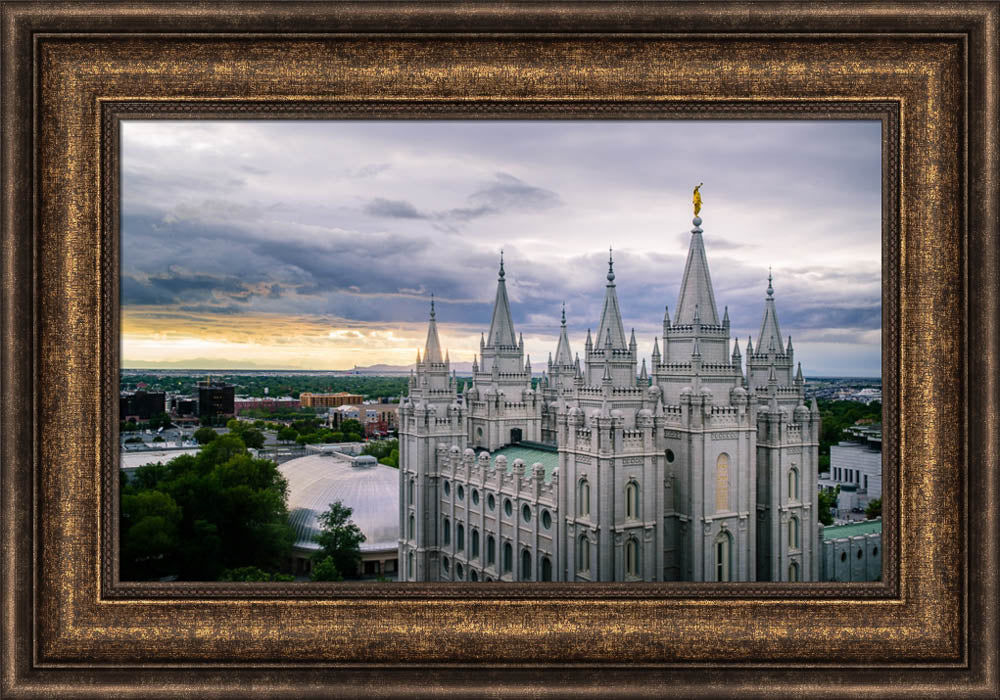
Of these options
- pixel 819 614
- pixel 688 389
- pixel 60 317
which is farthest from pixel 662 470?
pixel 60 317

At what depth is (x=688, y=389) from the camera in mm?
16938

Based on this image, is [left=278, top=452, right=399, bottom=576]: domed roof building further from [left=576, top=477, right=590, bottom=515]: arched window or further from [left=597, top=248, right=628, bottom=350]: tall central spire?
[left=597, top=248, right=628, bottom=350]: tall central spire

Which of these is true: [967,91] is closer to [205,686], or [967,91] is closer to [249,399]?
[249,399]

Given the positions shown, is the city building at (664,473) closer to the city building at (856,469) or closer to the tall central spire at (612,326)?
the tall central spire at (612,326)

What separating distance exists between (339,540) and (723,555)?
7794mm

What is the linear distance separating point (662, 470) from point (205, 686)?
12.1m

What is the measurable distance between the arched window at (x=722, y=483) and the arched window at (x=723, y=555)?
5.44ft

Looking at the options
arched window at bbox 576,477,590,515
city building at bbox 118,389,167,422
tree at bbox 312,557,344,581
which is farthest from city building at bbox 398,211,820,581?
city building at bbox 118,389,167,422

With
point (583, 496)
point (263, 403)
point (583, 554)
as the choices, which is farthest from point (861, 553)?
point (583, 496)

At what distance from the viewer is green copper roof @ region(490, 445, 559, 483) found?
1973 cm

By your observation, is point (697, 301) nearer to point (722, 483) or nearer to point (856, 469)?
point (722, 483)

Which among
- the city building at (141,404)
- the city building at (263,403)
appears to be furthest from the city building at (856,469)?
the city building at (141,404)

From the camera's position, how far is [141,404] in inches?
288

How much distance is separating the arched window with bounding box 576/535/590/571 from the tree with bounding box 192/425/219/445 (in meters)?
8.30
